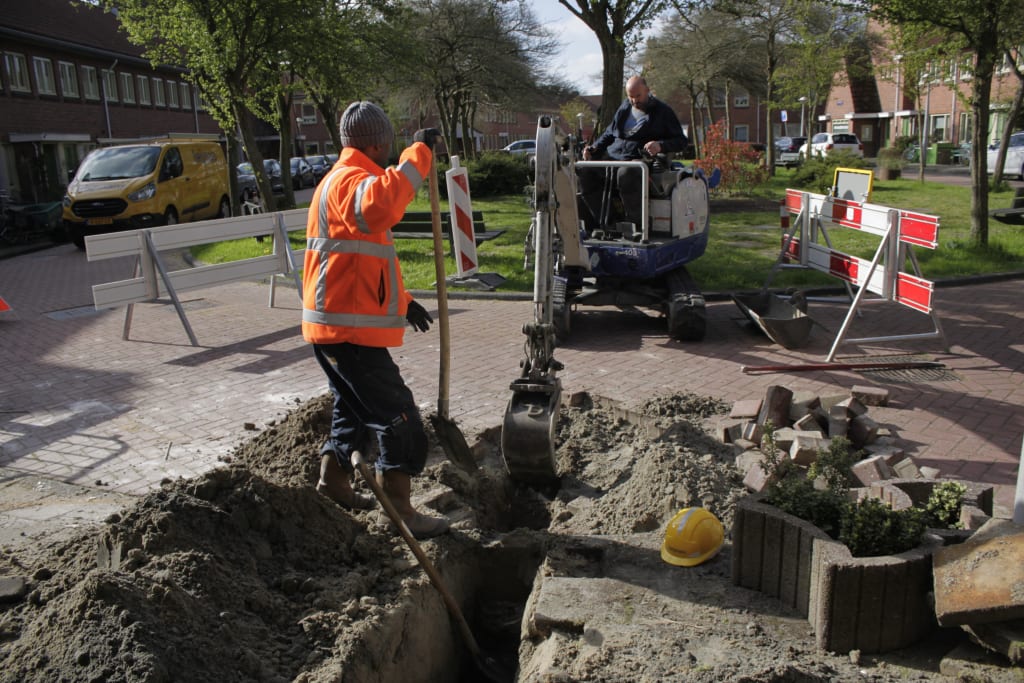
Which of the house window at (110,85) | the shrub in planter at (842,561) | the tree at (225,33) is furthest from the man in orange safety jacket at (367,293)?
the house window at (110,85)

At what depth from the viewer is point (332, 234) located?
3.96 metres

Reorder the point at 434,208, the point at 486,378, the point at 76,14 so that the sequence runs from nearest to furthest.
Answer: the point at 434,208 < the point at 486,378 < the point at 76,14

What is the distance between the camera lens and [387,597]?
3688 mm

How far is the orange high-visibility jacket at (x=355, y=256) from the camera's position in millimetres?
3865

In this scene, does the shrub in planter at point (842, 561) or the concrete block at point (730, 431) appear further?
the concrete block at point (730, 431)

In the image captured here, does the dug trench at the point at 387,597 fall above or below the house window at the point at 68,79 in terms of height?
below

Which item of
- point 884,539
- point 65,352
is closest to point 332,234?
point 884,539

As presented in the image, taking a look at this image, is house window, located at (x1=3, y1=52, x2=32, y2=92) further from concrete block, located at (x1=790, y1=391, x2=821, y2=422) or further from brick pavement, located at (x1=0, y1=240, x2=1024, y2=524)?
concrete block, located at (x1=790, y1=391, x2=821, y2=422)

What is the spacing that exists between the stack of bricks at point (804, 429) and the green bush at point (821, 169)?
61.4ft

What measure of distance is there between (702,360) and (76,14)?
35.7m

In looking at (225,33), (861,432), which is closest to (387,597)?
(861,432)

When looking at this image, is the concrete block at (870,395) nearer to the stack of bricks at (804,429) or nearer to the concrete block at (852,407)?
the stack of bricks at (804,429)

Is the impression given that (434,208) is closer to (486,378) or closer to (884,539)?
(884,539)

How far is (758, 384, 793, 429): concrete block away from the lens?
219 inches
